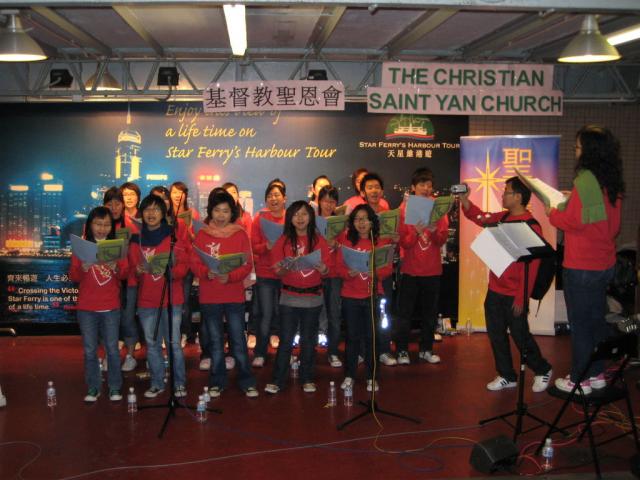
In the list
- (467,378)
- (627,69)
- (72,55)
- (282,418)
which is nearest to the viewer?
(282,418)

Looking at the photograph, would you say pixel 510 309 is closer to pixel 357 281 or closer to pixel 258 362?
pixel 357 281

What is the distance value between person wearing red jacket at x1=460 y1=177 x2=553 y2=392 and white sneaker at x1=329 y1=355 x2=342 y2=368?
1418mm

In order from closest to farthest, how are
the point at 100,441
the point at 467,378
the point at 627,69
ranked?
the point at 100,441, the point at 467,378, the point at 627,69

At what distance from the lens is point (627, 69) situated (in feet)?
28.5

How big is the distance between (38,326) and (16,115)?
2.50 meters

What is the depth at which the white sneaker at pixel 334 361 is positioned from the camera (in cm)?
615

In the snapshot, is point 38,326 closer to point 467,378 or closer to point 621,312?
point 467,378

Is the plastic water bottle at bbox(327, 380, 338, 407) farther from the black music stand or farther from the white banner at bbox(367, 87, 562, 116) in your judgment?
the white banner at bbox(367, 87, 562, 116)

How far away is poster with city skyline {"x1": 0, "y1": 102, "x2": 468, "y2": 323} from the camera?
7832 mm

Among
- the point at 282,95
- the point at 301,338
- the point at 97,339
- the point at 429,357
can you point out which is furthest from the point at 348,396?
the point at 282,95

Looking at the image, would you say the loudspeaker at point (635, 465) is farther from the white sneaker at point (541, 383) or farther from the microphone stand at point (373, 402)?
the white sneaker at point (541, 383)

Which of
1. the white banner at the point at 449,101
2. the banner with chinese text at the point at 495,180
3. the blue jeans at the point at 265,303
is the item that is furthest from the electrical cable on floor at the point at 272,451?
the white banner at the point at 449,101

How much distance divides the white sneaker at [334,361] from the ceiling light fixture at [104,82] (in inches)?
152

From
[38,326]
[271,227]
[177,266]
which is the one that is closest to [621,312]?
[271,227]
